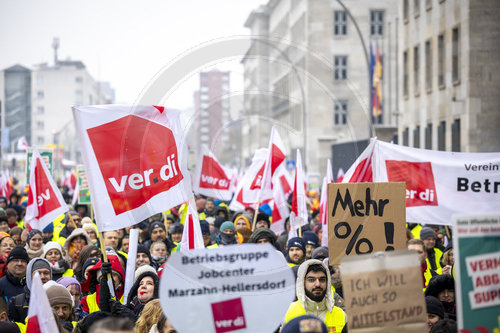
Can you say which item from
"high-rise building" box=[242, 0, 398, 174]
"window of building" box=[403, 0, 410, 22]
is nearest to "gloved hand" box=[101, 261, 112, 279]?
"window of building" box=[403, 0, 410, 22]

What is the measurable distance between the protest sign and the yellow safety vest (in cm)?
219

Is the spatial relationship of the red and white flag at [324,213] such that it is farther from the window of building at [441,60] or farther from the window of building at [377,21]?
the window of building at [377,21]

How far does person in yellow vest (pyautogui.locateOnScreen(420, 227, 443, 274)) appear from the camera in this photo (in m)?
11.1

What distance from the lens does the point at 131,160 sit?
8523 mm

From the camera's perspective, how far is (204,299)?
197 inches

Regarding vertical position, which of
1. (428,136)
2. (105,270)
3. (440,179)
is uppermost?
(428,136)

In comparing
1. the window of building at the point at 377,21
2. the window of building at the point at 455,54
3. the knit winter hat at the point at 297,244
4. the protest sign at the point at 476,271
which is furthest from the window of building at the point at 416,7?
the window of building at the point at 377,21

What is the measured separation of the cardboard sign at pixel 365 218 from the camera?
761 centimetres

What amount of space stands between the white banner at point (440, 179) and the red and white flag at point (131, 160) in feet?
10.3

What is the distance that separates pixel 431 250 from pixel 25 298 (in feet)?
17.5

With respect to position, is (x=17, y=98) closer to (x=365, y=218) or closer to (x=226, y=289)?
(x=365, y=218)

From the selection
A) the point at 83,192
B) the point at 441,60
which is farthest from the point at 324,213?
the point at 441,60

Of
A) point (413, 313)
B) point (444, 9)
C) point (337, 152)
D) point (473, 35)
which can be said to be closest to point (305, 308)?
point (413, 313)

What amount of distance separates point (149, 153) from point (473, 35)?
20480 mm
